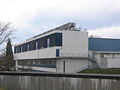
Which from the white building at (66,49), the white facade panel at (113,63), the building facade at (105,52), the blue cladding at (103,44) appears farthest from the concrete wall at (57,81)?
the blue cladding at (103,44)

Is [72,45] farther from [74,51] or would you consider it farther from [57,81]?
[57,81]

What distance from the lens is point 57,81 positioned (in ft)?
41.2

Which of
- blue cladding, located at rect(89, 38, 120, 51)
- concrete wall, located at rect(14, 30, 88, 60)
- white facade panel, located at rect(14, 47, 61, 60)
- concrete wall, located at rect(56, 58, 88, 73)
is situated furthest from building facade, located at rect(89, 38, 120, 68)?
white facade panel, located at rect(14, 47, 61, 60)

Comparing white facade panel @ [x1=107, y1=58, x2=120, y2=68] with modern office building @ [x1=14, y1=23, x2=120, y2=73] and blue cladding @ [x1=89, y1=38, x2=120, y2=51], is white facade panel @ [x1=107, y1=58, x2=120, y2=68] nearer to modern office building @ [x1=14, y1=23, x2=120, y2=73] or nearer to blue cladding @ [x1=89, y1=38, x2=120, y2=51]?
modern office building @ [x1=14, y1=23, x2=120, y2=73]

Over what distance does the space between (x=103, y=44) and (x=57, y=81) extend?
6609 centimetres

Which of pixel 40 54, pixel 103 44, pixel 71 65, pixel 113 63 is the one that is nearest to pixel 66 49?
pixel 71 65

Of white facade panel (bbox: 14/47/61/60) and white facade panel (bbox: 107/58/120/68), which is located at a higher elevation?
white facade panel (bbox: 14/47/61/60)

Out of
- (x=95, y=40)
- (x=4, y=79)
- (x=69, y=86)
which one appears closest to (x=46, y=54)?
(x=95, y=40)

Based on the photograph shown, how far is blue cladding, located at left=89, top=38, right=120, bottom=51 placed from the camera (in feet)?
251

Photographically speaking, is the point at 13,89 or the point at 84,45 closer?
the point at 13,89

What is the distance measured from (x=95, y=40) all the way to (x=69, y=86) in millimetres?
65495

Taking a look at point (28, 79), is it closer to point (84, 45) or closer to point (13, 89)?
point (13, 89)

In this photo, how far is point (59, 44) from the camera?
6881cm

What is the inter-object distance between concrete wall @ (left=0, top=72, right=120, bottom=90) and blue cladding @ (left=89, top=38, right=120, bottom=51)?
60945 millimetres
